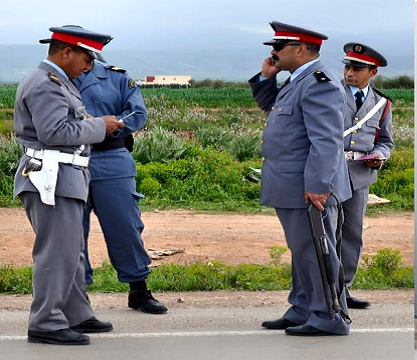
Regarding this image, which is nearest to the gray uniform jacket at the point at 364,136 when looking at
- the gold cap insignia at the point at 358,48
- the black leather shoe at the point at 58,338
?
the gold cap insignia at the point at 358,48

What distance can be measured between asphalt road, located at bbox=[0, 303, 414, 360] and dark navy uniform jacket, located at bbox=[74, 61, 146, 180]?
1113 mm

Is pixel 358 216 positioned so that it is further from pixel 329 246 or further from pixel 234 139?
pixel 234 139

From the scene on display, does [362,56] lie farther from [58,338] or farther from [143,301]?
[58,338]

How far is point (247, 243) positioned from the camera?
11344 mm

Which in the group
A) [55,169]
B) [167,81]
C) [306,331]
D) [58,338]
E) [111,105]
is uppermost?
[111,105]

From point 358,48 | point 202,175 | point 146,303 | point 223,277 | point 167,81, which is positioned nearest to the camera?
point 146,303

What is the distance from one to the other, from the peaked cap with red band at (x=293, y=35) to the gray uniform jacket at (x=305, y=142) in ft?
0.60

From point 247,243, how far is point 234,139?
600 centimetres

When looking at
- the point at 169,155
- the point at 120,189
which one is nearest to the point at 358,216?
the point at 120,189

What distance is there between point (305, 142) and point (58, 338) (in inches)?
82.9

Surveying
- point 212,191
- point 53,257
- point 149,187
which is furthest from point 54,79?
point 212,191

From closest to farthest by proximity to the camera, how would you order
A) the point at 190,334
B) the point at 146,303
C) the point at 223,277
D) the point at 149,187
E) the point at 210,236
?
the point at 190,334
the point at 146,303
the point at 223,277
the point at 210,236
the point at 149,187

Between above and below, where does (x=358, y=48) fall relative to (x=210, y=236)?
above

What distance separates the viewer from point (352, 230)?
313 inches
